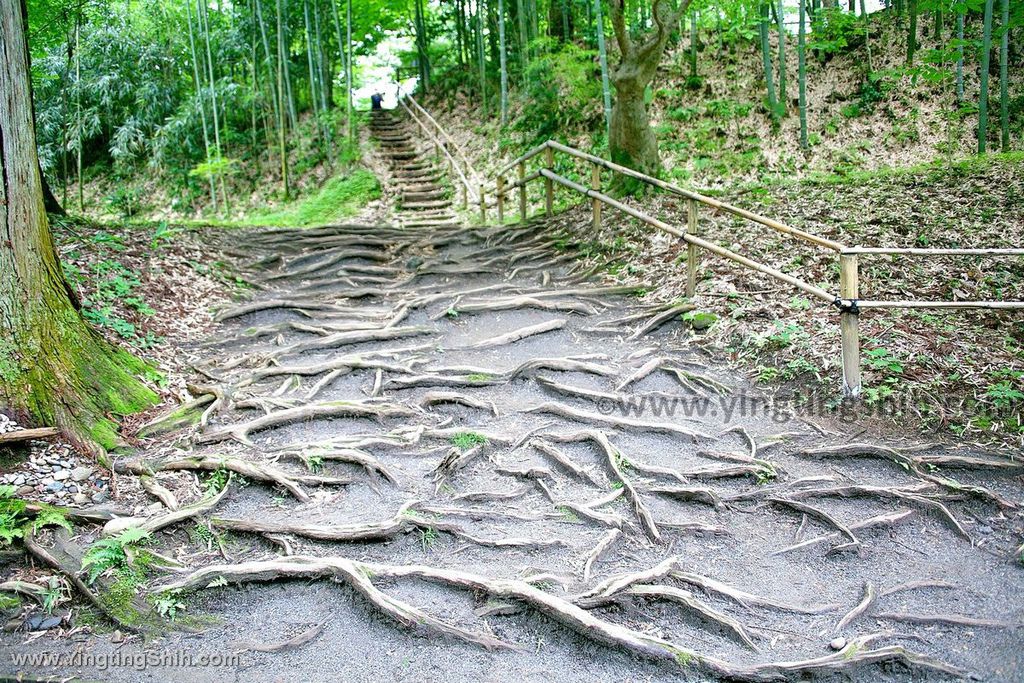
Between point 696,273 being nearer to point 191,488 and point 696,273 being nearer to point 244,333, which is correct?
point 244,333

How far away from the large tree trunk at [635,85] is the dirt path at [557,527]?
371 centimetres

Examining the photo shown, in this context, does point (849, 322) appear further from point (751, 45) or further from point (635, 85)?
point (751, 45)

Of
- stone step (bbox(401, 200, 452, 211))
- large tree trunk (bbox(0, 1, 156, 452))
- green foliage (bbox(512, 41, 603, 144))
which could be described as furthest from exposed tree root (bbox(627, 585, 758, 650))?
stone step (bbox(401, 200, 452, 211))

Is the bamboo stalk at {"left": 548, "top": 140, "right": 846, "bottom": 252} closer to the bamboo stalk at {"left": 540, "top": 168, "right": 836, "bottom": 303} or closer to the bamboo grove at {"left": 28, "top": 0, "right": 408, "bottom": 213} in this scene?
the bamboo stalk at {"left": 540, "top": 168, "right": 836, "bottom": 303}

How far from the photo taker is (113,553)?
338cm

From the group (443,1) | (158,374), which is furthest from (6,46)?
(443,1)

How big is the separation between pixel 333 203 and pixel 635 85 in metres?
7.40

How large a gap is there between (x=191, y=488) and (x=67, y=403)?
2.93ft

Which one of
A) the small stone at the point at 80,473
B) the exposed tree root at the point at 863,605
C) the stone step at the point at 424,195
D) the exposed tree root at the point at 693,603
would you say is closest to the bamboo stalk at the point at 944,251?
the exposed tree root at the point at 863,605

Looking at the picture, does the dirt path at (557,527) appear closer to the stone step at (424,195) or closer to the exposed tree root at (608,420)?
the exposed tree root at (608,420)

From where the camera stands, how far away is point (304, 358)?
6539mm

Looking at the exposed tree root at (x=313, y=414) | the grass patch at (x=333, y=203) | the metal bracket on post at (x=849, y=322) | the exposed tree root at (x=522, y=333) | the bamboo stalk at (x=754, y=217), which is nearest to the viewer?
the exposed tree root at (x=313, y=414)

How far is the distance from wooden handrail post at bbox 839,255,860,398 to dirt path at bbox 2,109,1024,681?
1.50 ft

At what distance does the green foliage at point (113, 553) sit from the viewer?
3.30 metres
